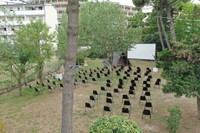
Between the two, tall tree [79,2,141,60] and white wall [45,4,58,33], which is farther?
white wall [45,4,58,33]

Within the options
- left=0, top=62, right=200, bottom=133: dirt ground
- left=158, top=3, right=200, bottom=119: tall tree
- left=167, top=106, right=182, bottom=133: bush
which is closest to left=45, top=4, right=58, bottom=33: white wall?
left=0, top=62, right=200, bottom=133: dirt ground

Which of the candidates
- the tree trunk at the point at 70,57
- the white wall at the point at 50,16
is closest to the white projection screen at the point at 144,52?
the white wall at the point at 50,16

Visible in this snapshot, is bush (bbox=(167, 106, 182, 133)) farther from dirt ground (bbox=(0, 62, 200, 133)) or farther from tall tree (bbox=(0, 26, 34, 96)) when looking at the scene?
tall tree (bbox=(0, 26, 34, 96))

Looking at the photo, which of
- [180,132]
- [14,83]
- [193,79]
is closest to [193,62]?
[193,79]

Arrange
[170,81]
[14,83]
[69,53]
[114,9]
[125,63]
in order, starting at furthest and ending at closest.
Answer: [125,63], [114,9], [14,83], [170,81], [69,53]

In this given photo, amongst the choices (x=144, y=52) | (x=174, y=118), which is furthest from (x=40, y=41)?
(x=144, y=52)

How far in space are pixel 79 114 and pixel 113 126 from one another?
17.4ft

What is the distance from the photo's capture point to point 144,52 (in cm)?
2980

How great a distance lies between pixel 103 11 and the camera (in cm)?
1755

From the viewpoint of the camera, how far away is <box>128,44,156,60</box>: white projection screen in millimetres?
28875

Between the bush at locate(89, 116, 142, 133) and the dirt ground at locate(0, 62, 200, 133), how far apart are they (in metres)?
3.29

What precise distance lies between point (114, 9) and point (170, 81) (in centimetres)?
1066

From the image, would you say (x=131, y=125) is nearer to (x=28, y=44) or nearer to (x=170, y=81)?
(x=170, y=81)

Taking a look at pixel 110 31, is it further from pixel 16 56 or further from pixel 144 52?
pixel 144 52
